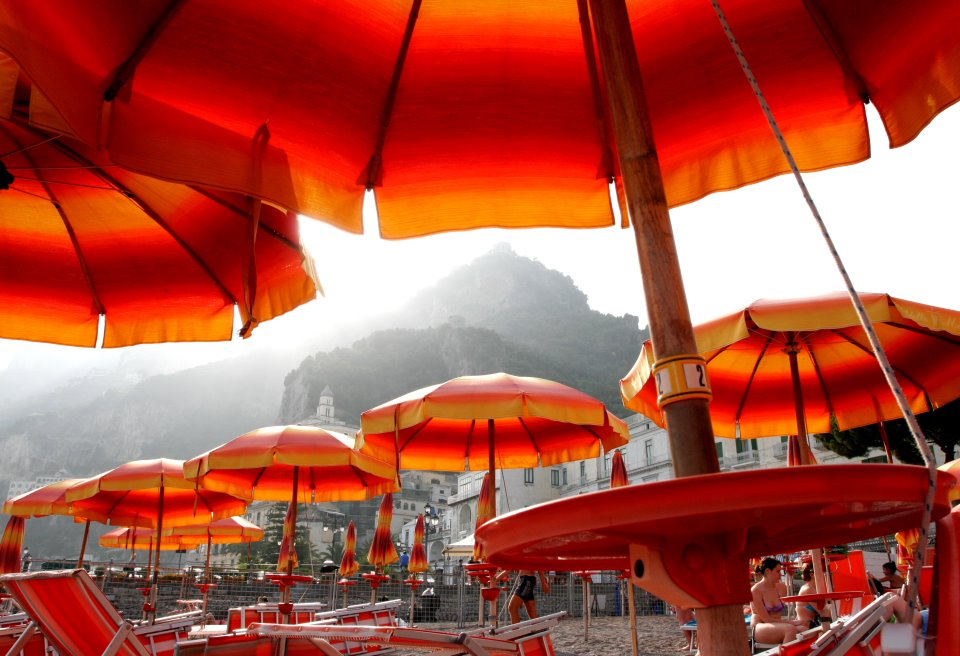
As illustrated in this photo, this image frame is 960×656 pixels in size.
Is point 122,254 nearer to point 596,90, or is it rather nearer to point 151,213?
point 151,213

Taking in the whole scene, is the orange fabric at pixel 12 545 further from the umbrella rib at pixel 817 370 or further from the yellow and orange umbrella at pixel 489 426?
the umbrella rib at pixel 817 370

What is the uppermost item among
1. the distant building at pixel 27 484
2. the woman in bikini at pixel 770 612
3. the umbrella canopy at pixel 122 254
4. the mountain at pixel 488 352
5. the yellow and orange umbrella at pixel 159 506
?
the mountain at pixel 488 352

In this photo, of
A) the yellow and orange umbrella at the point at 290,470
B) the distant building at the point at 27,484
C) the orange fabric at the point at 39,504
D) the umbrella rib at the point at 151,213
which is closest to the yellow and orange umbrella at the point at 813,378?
the umbrella rib at the point at 151,213

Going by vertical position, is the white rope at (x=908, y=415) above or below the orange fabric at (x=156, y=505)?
below

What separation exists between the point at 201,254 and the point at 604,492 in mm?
3272

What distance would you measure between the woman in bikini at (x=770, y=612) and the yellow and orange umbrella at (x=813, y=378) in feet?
4.21

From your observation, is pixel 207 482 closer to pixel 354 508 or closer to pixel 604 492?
pixel 604 492

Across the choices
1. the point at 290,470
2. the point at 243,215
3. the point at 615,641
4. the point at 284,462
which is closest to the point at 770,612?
the point at 284,462

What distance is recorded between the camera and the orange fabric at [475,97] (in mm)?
2236

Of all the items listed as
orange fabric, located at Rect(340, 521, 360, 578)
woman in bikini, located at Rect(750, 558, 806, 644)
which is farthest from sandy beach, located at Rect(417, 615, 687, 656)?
orange fabric, located at Rect(340, 521, 360, 578)

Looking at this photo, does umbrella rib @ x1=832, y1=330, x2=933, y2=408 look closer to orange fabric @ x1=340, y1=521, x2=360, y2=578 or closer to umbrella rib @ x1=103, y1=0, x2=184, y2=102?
umbrella rib @ x1=103, y1=0, x2=184, y2=102

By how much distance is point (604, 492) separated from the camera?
961mm

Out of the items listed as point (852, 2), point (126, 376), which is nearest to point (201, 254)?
point (852, 2)

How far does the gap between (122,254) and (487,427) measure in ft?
16.9
